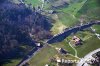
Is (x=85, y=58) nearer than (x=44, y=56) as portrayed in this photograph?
Yes

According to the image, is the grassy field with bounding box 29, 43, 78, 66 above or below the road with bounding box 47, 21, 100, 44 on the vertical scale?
below

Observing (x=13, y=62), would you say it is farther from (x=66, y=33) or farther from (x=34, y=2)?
(x=34, y=2)

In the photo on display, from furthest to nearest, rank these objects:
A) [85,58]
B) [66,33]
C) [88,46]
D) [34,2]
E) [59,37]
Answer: [34,2], [66,33], [59,37], [88,46], [85,58]

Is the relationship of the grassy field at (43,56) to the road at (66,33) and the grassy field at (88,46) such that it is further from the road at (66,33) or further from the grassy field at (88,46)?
the grassy field at (88,46)

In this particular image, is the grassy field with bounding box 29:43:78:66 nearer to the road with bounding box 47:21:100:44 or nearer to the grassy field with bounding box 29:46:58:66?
the grassy field with bounding box 29:46:58:66

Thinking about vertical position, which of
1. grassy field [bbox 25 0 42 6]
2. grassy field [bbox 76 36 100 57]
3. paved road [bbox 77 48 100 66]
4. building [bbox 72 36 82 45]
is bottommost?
paved road [bbox 77 48 100 66]

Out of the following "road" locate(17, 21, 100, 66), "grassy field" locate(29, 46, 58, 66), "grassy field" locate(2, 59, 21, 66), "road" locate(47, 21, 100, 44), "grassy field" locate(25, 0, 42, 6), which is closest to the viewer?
"grassy field" locate(2, 59, 21, 66)

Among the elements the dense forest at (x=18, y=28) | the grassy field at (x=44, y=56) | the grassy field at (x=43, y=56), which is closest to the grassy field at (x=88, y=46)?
the grassy field at (x=44, y=56)

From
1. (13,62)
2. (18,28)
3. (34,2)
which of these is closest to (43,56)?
(13,62)

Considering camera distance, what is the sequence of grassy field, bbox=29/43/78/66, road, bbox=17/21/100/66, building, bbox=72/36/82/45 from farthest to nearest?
building, bbox=72/36/82/45, road, bbox=17/21/100/66, grassy field, bbox=29/43/78/66

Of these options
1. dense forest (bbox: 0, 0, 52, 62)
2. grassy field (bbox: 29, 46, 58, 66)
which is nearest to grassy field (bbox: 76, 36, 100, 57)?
grassy field (bbox: 29, 46, 58, 66)
